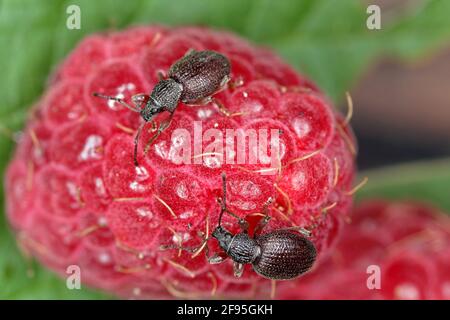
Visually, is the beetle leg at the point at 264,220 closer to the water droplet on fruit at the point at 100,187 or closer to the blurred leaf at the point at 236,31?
the water droplet on fruit at the point at 100,187

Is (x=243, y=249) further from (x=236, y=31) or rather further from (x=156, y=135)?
(x=236, y=31)

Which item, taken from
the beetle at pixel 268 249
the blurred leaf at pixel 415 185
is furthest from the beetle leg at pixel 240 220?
the blurred leaf at pixel 415 185

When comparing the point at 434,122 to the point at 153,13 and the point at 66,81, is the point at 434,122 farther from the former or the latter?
the point at 66,81

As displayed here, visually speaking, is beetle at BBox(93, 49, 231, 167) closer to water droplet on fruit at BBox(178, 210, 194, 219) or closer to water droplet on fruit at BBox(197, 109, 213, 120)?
water droplet on fruit at BBox(197, 109, 213, 120)

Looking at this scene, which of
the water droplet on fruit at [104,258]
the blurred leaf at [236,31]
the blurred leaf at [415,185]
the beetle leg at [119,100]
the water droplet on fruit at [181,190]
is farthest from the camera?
the blurred leaf at [415,185]

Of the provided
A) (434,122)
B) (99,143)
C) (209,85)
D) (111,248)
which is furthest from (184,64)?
(434,122)

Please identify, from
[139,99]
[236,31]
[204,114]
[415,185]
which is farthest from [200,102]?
[415,185]
